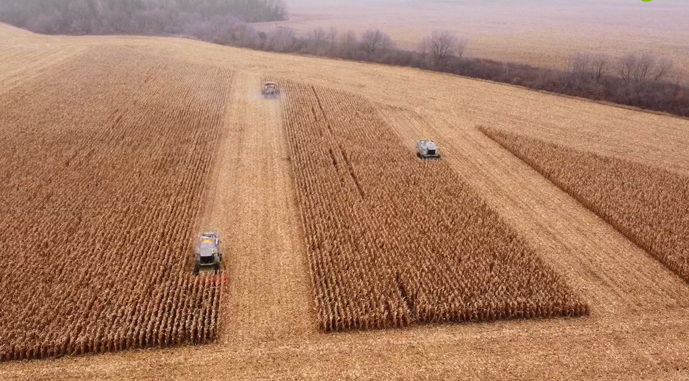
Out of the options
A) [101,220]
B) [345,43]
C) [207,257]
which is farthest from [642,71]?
[101,220]

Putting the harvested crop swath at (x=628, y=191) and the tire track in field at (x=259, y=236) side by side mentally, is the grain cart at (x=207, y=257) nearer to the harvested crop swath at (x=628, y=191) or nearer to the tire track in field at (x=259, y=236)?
the tire track in field at (x=259, y=236)

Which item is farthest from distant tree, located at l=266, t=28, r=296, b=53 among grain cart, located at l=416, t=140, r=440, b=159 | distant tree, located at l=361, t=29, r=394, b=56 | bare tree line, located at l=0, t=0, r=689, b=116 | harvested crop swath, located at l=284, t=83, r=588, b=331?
grain cart, located at l=416, t=140, r=440, b=159

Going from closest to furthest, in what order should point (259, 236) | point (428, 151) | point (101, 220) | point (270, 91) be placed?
point (259, 236), point (101, 220), point (428, 151), point (270, 91)

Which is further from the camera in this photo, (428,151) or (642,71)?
(642,71)

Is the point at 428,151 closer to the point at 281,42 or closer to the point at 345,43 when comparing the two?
the point at 345,43

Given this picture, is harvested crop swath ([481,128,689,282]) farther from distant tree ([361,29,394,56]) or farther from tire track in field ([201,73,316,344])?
distant tree ([361,29,394,56])

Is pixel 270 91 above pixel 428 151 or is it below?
above

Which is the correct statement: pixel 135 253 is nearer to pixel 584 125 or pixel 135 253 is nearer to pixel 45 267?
pixel 45 267
